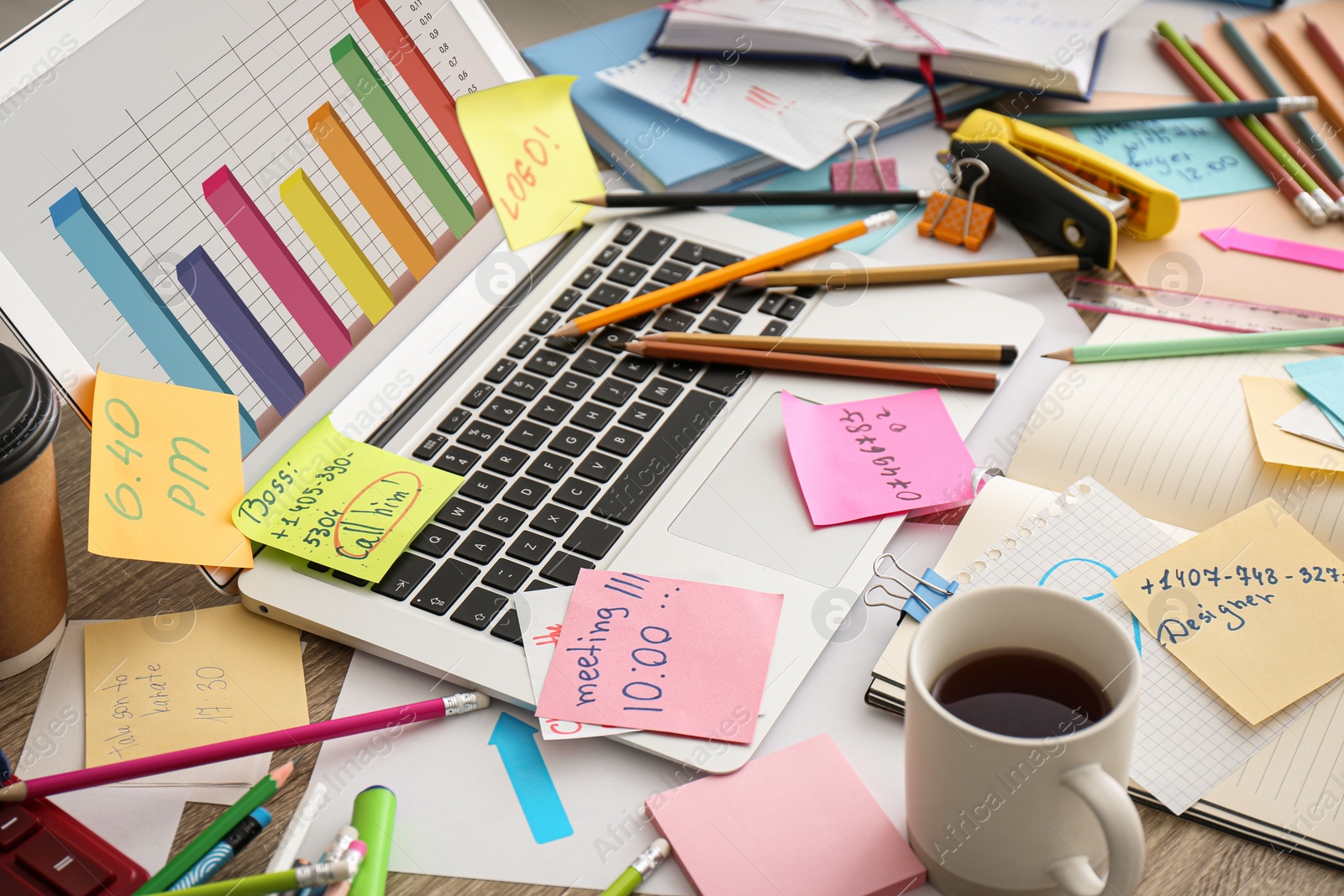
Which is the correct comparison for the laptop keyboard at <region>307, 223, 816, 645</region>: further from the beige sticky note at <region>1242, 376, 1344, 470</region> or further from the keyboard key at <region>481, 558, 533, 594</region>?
the beige sticky note at <region>1242, 376, 1344, 470</region>

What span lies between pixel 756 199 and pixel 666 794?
0.55m

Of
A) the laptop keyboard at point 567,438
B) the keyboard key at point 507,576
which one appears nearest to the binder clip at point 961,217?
the laptop keyboard at point 567,438

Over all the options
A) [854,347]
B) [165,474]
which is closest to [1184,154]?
[854,347]

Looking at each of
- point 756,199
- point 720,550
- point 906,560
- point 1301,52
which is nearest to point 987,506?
point 906,560

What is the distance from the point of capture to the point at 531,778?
582 mm

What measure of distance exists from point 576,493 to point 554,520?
0.08 feet

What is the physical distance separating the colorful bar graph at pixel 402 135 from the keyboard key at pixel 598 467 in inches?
9.3

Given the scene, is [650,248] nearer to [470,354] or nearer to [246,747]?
[470,354]

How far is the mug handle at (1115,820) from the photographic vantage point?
1.35ft

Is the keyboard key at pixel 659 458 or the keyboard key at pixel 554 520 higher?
the keyboard key at pixel 554 520

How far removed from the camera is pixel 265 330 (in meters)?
0.73

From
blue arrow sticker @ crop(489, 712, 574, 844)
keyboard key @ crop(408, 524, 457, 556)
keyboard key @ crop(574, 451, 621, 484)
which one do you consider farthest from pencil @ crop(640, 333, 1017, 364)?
blue arrow sticker @ crop(489, 712, 574, 844)

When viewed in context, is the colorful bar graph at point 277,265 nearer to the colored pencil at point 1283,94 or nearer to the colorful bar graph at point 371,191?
the colorful bar graph at point 371,191

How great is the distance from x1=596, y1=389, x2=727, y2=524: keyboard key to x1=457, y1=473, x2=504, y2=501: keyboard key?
7 centimetres
